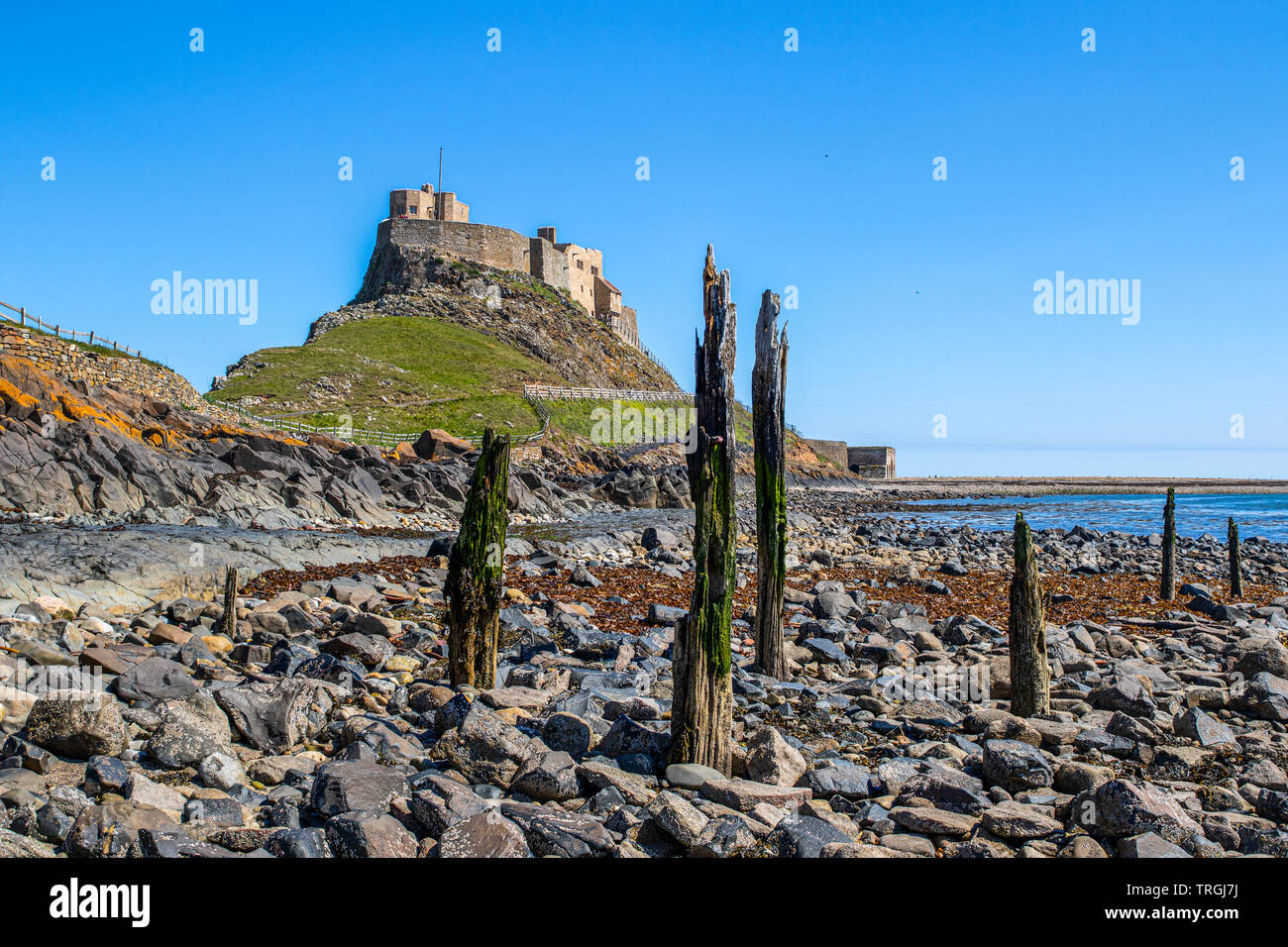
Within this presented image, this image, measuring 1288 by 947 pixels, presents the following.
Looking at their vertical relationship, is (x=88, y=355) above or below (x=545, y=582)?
above

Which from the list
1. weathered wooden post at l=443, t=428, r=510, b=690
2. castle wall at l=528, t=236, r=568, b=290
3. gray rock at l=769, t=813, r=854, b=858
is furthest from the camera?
castle wall at l=528, t=236, r=568, b=290

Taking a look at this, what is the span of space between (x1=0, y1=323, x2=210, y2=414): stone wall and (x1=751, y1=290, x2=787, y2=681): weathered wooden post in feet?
97.0

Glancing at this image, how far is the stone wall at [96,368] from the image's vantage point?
108 feet

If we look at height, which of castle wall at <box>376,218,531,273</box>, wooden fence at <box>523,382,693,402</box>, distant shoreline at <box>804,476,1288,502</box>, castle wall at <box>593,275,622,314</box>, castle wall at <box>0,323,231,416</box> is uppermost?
castle wall at <box>376,218,531,273</box>

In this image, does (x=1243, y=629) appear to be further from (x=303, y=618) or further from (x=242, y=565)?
(x=242, y=565)

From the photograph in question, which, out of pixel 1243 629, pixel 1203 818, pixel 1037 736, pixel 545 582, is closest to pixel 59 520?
pixel 545 582

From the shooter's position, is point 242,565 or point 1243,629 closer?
point 1243,629

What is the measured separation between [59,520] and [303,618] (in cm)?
1202

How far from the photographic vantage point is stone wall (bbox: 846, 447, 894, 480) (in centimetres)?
11612

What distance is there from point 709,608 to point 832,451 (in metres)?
107

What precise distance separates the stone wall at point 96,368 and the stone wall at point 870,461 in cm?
8929

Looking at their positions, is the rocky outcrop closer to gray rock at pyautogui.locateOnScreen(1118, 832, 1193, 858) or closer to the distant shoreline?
gray rock at pyautogui.locateOnScreen(1118, 832, 1193, 858)

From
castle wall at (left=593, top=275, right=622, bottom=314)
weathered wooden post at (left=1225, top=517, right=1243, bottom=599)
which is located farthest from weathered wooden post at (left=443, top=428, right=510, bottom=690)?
castle wall at (left=593, top=275, right=622, bottom=314)
